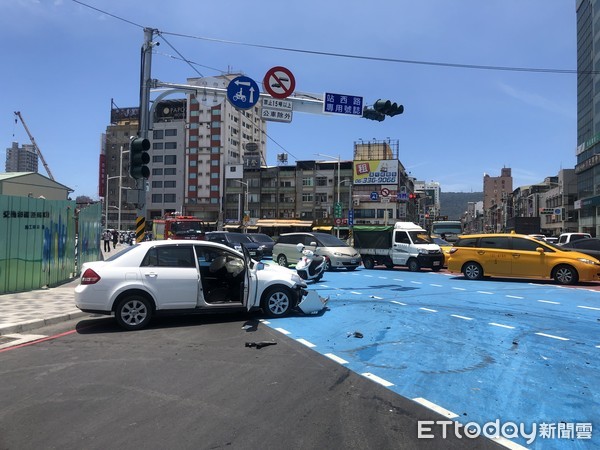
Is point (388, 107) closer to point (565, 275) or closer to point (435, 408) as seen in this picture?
point (565, 275)

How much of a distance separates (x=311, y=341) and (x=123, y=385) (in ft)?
10.1

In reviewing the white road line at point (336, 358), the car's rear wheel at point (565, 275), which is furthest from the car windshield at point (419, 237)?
the white road line at point (336, 358)

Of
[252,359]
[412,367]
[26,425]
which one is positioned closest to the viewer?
[26,425]

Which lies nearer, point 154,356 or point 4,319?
point 154,356

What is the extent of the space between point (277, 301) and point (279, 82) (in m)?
7.28

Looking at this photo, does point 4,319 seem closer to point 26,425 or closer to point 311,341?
point 26,425

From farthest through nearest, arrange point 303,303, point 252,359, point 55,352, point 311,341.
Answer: point 303,303
point 311,341
point 55,352
point 252,359

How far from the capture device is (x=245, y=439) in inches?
149

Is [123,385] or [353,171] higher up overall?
[353,171]

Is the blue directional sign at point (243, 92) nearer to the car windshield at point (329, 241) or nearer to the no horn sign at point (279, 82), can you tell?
the no horn sign at point (279, 82)

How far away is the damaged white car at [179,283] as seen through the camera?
7.85 m

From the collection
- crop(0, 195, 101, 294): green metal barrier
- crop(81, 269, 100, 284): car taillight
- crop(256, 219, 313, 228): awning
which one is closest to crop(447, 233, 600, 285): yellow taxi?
crop(81, 269, 100, 284): car taillight

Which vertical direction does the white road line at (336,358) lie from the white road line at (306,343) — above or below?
above

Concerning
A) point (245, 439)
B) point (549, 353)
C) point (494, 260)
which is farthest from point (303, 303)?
point (494, 260)
